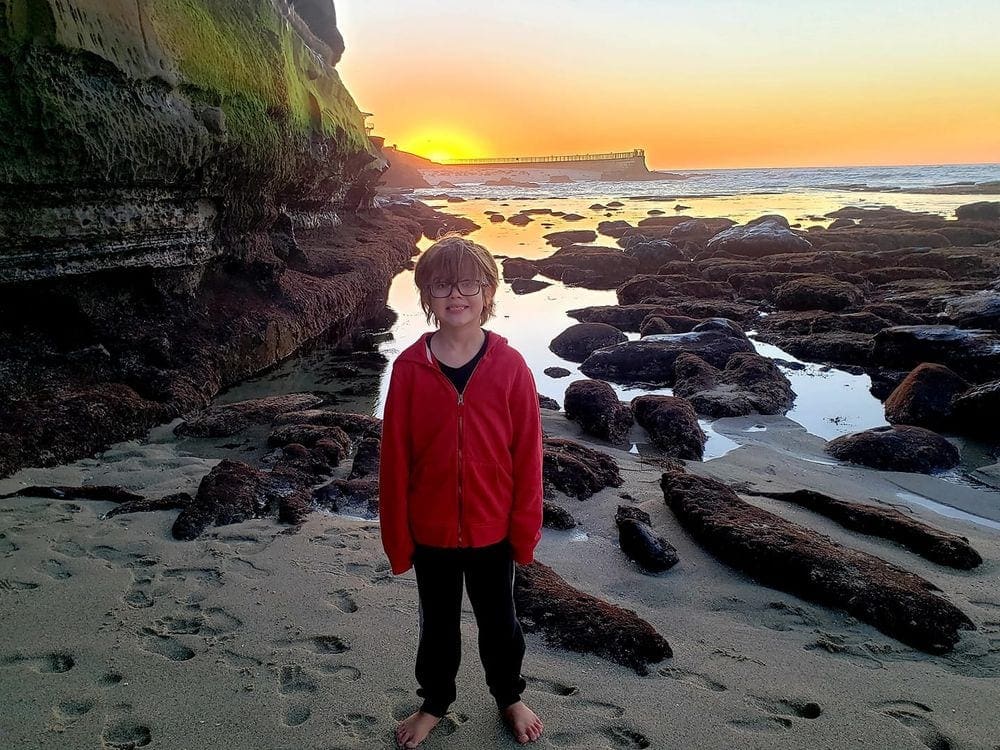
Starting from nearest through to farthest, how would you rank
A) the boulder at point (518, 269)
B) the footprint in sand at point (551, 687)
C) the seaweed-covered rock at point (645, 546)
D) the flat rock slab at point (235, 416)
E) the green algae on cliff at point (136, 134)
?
1. the footprint in sand at point (551, 687)
2. the seaweed-covered rock at point (645, 546)
3. the green algae on cliff at point (136, 134)
4. the flat rock slab at point (235, 416)
5. the boulder at point (518, 269)

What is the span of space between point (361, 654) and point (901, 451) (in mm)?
5811

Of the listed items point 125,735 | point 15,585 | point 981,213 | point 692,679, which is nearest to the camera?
point 125,735

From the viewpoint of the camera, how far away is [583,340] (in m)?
11.1

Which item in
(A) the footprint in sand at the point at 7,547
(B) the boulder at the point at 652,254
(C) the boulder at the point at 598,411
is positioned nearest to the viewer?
(A) the footprint in sand at the point at 7,547

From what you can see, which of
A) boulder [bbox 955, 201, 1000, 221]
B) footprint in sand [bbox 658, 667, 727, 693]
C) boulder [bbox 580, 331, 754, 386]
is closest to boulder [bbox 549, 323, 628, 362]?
boulder [bbox 580, 331, 754, 386]

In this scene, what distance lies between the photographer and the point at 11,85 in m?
5.65

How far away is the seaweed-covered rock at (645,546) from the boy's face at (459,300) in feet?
8.08

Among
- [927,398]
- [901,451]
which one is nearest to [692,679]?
[901,451]

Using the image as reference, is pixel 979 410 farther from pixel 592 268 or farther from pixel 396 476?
pixel 592 268

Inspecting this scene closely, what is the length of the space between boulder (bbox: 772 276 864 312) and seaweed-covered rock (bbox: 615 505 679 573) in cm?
1136

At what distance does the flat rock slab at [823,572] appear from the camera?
3.41 meters

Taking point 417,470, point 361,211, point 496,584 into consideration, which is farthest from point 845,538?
point 361,211

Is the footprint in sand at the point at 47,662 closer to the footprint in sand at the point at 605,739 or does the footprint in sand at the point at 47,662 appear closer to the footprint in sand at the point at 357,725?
the footprint in sand at the point at 357,725

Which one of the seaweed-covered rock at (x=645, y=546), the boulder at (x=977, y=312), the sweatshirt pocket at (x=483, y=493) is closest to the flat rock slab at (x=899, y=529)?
the seaweed-covered rock at (x=645, y=546)
